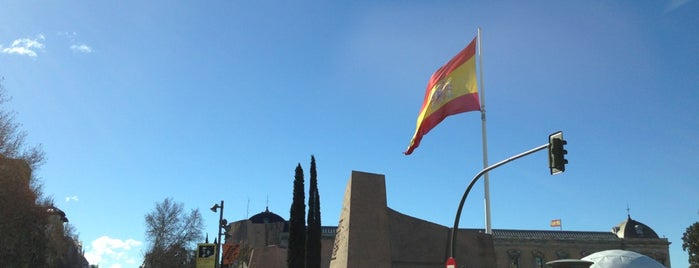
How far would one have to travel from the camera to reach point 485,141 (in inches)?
1102

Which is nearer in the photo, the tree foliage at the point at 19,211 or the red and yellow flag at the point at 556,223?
the tree foliage at the point at 19,211

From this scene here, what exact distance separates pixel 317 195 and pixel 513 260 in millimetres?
53702

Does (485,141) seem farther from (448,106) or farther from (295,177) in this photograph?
(295,177)

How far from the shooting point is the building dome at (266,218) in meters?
87.4

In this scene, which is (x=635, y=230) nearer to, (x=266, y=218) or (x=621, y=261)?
(x=621, y=261)

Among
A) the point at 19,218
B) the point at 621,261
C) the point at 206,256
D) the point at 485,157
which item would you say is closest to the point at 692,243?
the point at 621,261

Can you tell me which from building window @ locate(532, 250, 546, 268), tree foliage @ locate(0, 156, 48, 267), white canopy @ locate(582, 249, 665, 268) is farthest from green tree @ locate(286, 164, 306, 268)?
building window @ locate(532, 250, 546, 268)

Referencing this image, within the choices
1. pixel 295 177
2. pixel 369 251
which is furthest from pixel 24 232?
pixel 369 251

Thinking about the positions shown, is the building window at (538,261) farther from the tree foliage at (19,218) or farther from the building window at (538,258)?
the tree foliage at (19,218)

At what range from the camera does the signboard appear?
34469 mm

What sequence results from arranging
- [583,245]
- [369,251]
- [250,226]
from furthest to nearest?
1. [583,245]
2. [250,226]
3. [369,251]

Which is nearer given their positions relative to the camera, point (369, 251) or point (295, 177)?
point (369, 251)

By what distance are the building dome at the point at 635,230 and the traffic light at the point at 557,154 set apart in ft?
279

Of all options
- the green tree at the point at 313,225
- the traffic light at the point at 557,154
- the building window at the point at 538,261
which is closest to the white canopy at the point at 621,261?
the green tree at the point at 313,225
